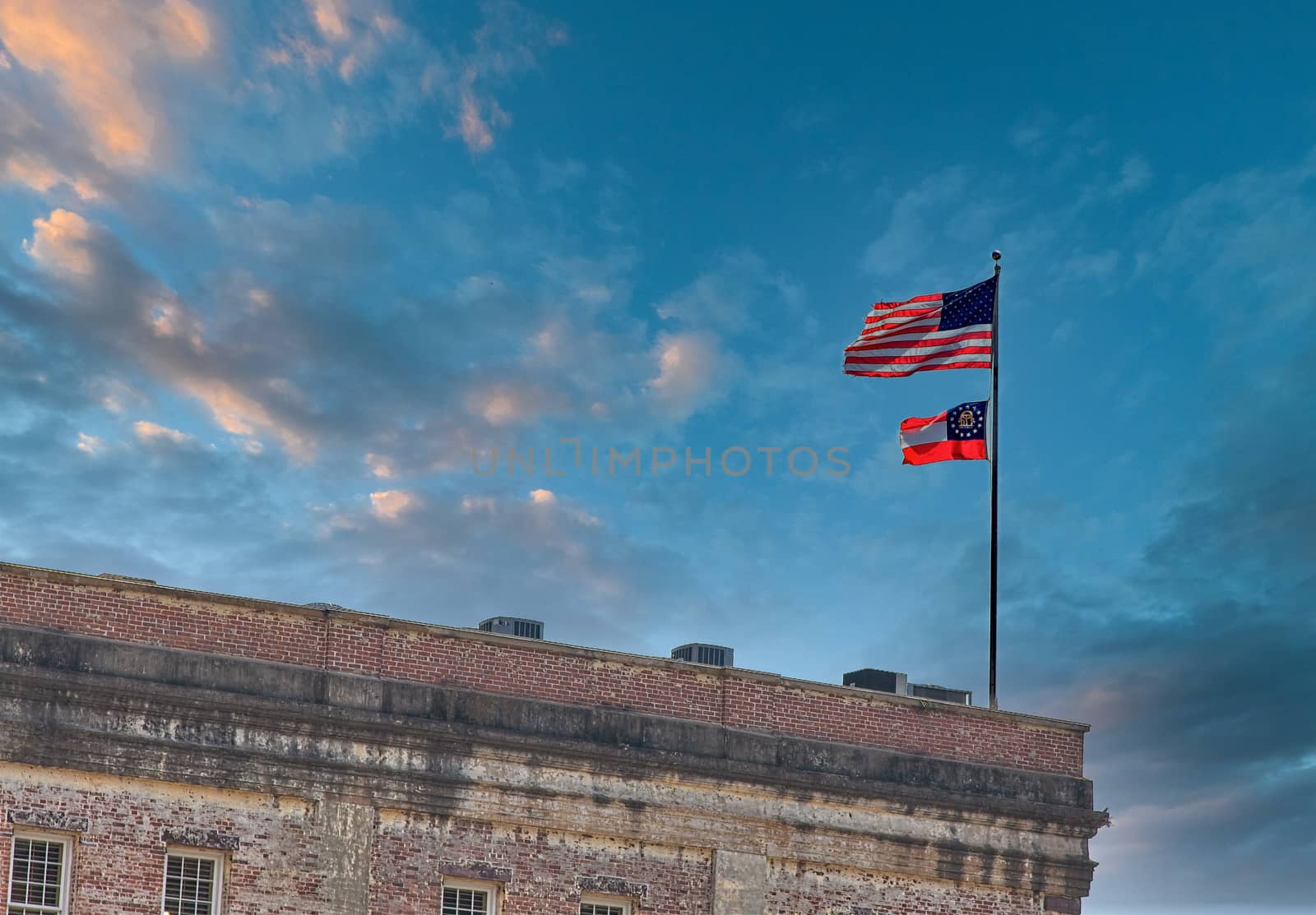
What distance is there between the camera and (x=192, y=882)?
986 inches

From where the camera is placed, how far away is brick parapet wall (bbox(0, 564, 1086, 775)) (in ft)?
83.9

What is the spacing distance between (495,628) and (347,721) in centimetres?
425

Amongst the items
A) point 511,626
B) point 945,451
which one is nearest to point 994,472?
point 945,451

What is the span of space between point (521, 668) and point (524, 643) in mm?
366

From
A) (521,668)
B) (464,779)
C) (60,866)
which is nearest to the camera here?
(60,866)

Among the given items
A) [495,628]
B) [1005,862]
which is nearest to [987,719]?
[1005,862]

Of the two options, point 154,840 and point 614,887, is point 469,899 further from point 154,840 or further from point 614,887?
point 154,840

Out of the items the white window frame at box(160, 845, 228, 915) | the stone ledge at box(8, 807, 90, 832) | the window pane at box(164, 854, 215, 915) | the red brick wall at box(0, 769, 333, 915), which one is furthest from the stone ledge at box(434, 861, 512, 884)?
the stone ledge at box(8, 807, 90, 832)

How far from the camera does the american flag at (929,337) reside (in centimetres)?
3300

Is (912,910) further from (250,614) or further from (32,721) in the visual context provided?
(32,721)

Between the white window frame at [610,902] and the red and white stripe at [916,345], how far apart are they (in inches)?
406

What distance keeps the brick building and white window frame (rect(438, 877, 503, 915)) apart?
A: 0.05 meters

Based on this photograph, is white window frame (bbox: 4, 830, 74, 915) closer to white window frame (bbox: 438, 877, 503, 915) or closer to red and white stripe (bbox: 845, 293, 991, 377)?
white window frame (bbox: 438, 877, 503, 915)

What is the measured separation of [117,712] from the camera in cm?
2500
